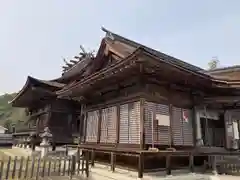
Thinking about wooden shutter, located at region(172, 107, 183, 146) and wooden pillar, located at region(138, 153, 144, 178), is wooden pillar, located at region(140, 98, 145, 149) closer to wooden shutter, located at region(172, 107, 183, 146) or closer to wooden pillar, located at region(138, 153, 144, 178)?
wooden pillar, located at region(138, 153, 144, 178)

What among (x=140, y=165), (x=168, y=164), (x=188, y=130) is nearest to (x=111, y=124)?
(x=140, y=165)

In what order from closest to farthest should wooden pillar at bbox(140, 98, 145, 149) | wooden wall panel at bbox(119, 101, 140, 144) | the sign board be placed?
wooden pillar at bbox(140, 98, 145, 149)
wooden wall panel at bbox(119, 101, 140, 144)
the sign board

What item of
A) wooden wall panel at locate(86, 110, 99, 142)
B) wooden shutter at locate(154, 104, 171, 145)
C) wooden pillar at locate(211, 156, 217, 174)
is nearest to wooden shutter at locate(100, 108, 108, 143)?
wooden wall panel at locate(86, 110, 99, 142)

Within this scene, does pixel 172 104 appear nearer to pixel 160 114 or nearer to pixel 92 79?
pixel 160 114

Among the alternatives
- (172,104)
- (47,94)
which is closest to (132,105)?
(172,104)

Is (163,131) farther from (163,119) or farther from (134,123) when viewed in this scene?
(134,123)

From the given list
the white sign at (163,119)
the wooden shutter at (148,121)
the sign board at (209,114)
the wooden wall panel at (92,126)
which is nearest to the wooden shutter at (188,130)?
the sign board at (209,114)

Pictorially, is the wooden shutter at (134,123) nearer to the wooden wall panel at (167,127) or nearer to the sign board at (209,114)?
the wooden wall panel at (167,127)

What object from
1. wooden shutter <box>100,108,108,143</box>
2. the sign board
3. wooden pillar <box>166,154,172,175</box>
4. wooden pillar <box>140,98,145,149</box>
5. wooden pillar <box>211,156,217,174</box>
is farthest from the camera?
the sign board

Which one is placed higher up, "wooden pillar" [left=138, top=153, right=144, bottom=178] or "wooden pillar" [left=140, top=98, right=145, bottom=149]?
"wooden pillar" [left=140, top=98, right=145, bottom=149]

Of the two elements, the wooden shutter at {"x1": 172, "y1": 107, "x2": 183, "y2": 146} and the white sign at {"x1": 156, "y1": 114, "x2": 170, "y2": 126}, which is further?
the wooden shutter at {"x1": 172, "y1": 107, "x2": 183, "y2": 146}

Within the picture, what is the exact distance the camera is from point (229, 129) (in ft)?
34.3

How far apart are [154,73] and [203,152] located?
14.6 ft

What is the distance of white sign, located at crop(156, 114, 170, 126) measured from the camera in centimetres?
827
